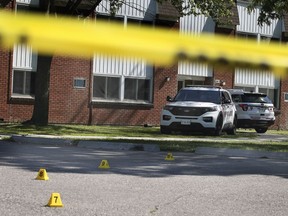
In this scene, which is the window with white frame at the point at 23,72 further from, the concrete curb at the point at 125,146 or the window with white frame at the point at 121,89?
the concrete curb at the point at 125,146

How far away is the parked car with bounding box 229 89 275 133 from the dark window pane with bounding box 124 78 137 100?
6.22 meters

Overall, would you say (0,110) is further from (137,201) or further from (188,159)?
(137,201)

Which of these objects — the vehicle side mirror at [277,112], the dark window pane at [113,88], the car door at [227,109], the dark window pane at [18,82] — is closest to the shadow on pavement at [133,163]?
the car door at [227,109]

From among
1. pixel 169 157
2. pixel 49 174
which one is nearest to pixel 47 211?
pixel 49 174

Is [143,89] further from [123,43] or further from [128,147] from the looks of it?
[123,43]

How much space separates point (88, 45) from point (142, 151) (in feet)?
54.9

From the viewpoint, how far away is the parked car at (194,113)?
967 inches

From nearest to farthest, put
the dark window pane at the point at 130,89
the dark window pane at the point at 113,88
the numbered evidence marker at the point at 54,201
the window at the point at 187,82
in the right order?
the numbered evidence marker at the point at 54,201
the dark window pane at the point at 113,88
the dark window pane at the point at 130,89
the window at the point at 187,82

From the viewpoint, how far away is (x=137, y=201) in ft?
27.9

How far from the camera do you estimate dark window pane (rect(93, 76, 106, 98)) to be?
109 ft

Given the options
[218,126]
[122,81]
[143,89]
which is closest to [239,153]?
[218,126]

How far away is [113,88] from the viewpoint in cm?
3381

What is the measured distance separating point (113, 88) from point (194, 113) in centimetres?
983

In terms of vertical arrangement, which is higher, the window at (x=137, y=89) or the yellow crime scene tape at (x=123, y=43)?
the window at (x=137, y=89)
